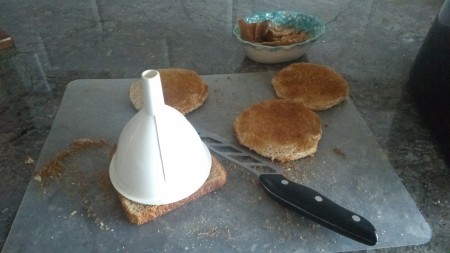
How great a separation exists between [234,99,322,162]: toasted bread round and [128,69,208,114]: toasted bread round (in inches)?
4.6

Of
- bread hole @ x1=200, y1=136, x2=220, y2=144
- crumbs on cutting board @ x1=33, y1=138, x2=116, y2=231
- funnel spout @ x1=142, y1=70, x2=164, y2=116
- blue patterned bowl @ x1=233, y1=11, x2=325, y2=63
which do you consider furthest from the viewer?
blue patterned bowl @ x1=233, y1=11, x2=325, y2=63

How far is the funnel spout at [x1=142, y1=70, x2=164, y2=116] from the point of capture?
51cm

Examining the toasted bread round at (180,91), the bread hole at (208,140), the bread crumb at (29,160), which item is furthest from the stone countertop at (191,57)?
the bread hole at (208,140)

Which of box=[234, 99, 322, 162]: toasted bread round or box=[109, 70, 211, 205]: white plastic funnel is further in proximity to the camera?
box=[234, 99, 322, 162]: toasted bread round

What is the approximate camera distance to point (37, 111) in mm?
850

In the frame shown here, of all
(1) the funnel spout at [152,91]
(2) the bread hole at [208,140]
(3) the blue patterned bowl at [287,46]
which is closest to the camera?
(1) the funnel spout at [152,91]

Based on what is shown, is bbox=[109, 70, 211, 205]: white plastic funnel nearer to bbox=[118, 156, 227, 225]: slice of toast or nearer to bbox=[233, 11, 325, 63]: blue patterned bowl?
bbox=[118, 156, 227, 225]: slice of toast

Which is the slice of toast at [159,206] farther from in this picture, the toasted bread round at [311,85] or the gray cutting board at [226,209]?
the toasted bread round at [311,85]

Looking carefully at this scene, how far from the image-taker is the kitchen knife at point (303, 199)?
0.54 metres

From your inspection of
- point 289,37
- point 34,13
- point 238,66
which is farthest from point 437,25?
point 34,13

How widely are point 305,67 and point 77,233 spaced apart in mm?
645

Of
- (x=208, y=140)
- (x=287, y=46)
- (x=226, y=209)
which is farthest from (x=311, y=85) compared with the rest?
(x=226, y=209)

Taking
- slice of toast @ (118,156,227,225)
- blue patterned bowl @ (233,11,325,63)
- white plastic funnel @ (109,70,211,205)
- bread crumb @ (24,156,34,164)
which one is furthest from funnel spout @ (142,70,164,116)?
blue patterned bowl @ (233,11,325,63)

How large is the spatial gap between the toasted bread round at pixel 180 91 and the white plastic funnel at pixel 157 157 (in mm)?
216
